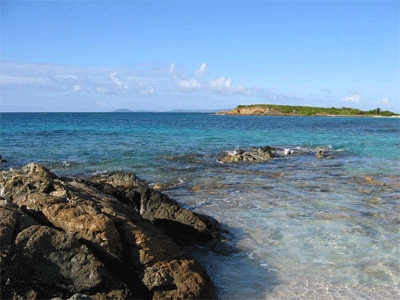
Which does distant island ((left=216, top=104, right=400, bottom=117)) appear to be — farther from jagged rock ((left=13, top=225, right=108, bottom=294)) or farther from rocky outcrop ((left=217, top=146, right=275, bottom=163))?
jagged rock ((left=13, top=225, right=108, bottom=294))

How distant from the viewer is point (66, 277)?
5332mm

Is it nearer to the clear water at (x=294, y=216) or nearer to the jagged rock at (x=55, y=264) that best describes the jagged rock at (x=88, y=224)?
the jagged rock at (x=55, y=264)

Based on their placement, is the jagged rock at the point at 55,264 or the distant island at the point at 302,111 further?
the distant island at the point at 302,111

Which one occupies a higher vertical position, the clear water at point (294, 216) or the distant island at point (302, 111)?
the distant island at point (302, 111)

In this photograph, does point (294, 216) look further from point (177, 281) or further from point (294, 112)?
point (294, 112)

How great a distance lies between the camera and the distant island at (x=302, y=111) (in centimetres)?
13888

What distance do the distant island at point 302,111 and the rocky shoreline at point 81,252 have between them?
143653 millimetres

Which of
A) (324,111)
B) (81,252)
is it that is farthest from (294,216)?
(324,111)

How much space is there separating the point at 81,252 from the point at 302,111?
5906 inches

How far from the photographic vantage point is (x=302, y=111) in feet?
484

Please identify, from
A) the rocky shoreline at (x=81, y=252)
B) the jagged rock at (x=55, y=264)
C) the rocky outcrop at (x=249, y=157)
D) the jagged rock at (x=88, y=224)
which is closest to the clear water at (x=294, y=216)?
the rocky outcrop at (x=249, y=157)

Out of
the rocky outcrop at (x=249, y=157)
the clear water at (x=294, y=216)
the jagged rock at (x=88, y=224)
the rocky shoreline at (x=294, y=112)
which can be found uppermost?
the rocky shoreline at (x=294, y=112)

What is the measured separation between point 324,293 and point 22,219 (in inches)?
210

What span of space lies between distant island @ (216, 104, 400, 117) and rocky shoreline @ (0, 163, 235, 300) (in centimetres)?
14365
